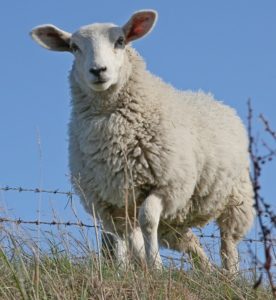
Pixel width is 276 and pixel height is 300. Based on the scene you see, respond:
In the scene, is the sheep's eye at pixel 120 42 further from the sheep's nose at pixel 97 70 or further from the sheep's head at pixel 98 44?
the sheep's nose at pixel 97 70

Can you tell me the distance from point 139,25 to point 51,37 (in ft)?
2.92

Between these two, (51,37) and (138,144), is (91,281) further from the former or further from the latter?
(51,37)

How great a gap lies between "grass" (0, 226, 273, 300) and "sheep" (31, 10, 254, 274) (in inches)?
53.1

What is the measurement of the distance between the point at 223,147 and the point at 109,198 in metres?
1.62

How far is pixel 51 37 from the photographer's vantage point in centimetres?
755

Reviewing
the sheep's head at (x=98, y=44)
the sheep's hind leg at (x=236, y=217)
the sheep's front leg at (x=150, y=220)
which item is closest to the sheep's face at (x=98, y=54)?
the sheep's head at (x=98, y=44)

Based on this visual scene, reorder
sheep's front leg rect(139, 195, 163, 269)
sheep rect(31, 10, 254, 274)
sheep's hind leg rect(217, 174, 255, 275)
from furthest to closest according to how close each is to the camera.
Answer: sheep's hind leg rect(217, 174, 255, 275) → sheep rect(31, 10, 254, 274) → sheep's front leg rect(139, 195, 163, 269)

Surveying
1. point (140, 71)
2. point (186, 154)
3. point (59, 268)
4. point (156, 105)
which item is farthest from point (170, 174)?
point (59, 268)

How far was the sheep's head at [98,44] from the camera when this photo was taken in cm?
664

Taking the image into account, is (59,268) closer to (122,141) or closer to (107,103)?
(122,141)

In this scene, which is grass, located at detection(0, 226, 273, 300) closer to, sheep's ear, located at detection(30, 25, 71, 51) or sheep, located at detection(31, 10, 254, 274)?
sheep, located at detection(31, 10, 254, 274)

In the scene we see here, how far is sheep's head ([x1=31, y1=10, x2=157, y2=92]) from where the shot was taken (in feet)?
21.8

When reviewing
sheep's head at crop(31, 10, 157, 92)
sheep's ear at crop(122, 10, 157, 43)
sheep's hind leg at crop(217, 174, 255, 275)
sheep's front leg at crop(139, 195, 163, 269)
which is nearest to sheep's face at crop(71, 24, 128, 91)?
sheep's head at crop(31, 10, 157, 92)

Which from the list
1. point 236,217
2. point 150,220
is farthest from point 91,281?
point 236,217
